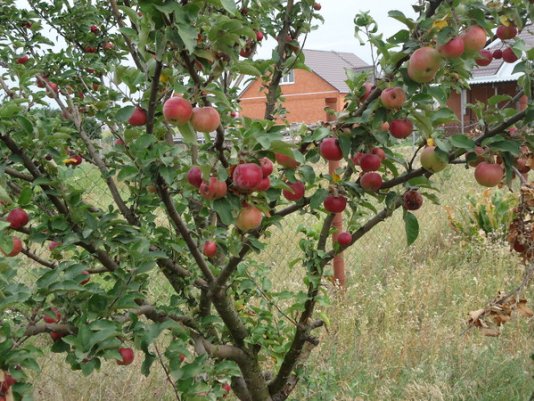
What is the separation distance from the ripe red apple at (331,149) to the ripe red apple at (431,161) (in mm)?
204

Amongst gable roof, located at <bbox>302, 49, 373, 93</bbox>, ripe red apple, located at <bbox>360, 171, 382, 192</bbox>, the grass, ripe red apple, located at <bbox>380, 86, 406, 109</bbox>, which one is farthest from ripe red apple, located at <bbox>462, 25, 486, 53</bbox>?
gable roof, located at <bbox>302, 49, 373, 93</bbox>

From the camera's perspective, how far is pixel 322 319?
2258 millimetres

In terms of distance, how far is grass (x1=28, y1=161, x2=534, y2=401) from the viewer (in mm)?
2703

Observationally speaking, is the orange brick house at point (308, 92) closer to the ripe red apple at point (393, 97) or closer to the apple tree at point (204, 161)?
the apple tree at point (204, 161)

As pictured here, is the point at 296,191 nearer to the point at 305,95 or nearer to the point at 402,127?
the point at 402,127

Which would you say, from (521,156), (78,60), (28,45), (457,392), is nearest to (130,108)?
(521,156)

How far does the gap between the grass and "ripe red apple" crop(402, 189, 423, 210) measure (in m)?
1.16

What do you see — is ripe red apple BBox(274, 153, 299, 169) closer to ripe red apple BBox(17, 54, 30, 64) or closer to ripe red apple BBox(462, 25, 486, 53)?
ripe red apple BBox(462, 25, 486, 53)

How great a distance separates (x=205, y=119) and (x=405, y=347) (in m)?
2.39

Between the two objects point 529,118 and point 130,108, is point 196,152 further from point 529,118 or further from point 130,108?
point 529,118

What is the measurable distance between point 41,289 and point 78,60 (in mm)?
1399

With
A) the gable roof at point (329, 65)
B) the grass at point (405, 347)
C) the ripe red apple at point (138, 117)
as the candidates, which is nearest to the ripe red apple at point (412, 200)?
the ripe red apple at point (138, 117)

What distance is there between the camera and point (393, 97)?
1202 millimetres

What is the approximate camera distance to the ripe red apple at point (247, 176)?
1065 mm
